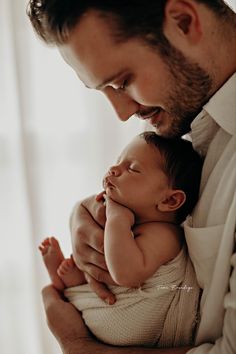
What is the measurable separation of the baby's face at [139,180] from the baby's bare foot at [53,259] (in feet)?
0.96

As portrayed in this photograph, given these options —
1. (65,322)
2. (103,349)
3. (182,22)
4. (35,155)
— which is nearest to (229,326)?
(103,349)

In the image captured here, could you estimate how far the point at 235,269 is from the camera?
1081mm

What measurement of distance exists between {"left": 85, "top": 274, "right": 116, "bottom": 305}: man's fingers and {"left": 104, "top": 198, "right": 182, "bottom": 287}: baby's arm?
73 mm

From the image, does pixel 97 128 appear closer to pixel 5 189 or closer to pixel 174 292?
pixel 5 189

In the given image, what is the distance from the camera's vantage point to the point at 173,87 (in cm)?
132

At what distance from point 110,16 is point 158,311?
2.29ft

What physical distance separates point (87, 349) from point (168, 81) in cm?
69

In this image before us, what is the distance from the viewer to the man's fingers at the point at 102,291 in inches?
50.3

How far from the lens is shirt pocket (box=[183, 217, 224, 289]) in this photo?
116cm

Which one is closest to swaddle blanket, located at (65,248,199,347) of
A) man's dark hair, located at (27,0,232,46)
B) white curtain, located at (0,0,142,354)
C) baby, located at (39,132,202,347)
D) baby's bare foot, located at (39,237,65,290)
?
baby, located at (39,132,202,347)

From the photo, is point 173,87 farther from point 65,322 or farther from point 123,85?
point 65,322

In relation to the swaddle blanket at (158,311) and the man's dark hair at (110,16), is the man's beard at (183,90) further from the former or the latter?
the swaddle blanket at (158,311)

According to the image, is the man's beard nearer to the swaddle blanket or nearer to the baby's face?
the baby's face

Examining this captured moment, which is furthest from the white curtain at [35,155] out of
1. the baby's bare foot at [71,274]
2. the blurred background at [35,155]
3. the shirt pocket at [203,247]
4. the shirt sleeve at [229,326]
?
the shirt sleeve at [229,326]
